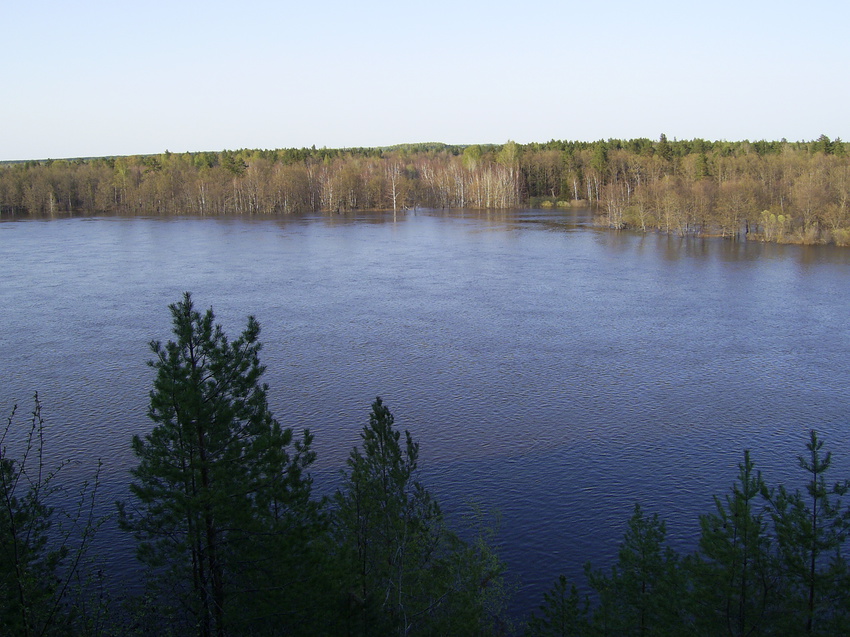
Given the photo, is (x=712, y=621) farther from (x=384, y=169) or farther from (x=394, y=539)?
(x=384, y=169)

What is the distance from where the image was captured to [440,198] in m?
94.8

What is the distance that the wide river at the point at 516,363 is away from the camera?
17.2m

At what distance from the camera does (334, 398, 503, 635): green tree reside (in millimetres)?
9445

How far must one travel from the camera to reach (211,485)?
9297 millimetres

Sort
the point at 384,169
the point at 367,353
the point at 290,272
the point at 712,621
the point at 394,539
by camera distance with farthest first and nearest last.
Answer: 1. the point at 384,169
2. the point at 290,272
3. the point at 367,353
4. the point at 394,539
5. the point at 712,621

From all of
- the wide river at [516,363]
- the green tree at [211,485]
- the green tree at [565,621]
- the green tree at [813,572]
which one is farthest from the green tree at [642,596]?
the green tree at [211,485]

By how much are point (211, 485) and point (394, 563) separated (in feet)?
8.63

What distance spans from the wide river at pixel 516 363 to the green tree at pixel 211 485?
5759mm

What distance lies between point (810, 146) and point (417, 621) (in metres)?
88.1

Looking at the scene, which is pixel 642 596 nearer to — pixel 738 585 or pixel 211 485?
pixel 738 585

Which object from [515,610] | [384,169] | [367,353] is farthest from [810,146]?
[515,610]

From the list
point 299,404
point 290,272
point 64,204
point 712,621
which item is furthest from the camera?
point 64,204

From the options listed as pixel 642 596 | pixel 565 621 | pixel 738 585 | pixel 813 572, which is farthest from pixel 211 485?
pixel 813 572

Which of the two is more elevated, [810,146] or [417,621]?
[810,146]
